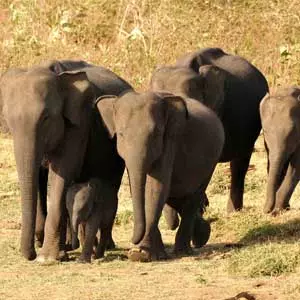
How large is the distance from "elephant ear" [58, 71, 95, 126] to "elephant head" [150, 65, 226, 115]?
78.8 inches

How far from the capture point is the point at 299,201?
45.4 ft

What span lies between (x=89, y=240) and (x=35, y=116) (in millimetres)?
1069

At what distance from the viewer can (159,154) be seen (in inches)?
419

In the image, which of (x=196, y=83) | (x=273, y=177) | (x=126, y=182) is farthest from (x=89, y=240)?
(x=126, y=182)

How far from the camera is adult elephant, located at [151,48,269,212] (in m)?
13.5

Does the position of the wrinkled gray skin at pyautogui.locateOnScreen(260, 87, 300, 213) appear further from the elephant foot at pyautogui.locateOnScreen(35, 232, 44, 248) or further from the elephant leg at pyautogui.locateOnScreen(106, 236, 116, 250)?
the elephant foot at pyautogui.locateOnScreen(35, 232, 44, 248)

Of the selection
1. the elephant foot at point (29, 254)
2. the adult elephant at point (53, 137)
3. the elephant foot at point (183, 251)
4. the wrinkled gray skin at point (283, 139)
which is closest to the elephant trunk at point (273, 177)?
the wrinkled gray skin at point (283, 139)

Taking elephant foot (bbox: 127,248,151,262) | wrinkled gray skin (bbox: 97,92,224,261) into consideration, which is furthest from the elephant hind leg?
elephant foot (bbox: 127,248,151,262)

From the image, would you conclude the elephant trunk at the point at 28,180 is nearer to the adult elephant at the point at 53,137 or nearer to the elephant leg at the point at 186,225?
the adult elephant at the point at 53,137

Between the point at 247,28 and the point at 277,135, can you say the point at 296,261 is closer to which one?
the point at 277,135

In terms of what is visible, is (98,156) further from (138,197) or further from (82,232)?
(138,197)

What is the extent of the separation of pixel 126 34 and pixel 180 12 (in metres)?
0.88

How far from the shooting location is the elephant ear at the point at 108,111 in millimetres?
10922

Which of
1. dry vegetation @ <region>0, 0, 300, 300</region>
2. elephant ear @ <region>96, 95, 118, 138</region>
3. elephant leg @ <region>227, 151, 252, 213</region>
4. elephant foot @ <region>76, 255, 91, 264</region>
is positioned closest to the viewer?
dry vegetation @ <region>0, 0, 300, 300</region>
